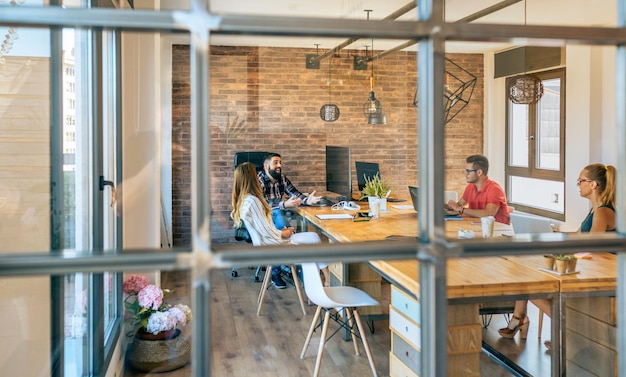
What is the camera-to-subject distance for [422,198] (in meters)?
0.65

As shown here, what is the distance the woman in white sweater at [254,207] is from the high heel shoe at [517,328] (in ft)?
2.16

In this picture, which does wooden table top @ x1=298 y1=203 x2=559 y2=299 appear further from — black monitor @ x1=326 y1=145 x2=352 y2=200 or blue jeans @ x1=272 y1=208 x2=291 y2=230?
black monitor @ x1=326 y1=145 x2=352 y2=200

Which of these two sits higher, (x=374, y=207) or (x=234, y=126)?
(x=234, y=126)

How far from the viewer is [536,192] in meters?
2.60

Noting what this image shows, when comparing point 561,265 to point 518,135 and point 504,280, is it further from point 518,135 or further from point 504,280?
point 518,135

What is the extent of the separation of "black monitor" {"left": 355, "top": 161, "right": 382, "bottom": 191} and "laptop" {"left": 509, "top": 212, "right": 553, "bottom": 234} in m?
1.18

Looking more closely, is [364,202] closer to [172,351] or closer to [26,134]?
[172,351]

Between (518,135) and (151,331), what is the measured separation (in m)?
1.82

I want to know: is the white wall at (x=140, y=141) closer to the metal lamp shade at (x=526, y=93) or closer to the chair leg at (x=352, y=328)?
the chair leg at (x=352, y=328)

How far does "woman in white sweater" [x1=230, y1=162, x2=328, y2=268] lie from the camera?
7.71ft

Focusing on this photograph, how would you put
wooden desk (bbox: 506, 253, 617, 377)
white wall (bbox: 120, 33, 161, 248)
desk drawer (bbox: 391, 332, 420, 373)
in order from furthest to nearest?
1. white wall (bbox: 120, 33, 161, 248)
2. desk drawer (bbox: 391, 332, 420, 373)
3. wooden desk (bbox: 506, 253, 617, 377)

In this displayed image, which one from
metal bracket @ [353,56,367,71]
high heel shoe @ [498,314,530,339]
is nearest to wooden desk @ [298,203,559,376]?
high heel shoe @ [498,314,530,339]

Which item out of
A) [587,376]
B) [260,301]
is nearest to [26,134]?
[260,301]

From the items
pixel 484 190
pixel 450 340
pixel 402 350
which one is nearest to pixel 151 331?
pixel 402 350
